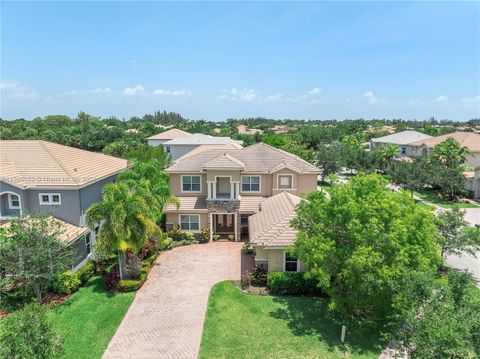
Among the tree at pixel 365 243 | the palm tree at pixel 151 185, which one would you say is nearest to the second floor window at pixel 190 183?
the palm tree at pixel 151 185

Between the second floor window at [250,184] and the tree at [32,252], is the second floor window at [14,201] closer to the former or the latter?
the tree at [32,252]

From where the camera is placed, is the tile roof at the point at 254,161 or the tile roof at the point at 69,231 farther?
the tile roof at the point at 254,161

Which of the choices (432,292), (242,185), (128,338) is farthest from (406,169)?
(128,338)

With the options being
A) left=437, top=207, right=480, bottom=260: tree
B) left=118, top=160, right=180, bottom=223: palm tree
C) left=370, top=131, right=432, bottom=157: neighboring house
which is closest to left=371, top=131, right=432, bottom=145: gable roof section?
left=370, top=131, right=432, bottom=157: neighboring house

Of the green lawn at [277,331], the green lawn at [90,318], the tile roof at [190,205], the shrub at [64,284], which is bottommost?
the green lawn at [277,331]

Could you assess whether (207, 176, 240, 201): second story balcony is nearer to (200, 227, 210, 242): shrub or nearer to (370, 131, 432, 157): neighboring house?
(200, 227, 210, 242): shrub

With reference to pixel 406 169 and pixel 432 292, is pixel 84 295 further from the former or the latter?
pixel 406 169

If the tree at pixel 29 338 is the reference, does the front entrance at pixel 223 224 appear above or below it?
below
